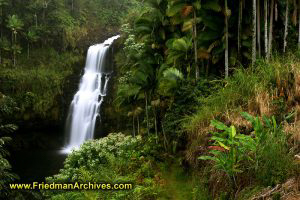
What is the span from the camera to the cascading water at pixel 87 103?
79.8 ft

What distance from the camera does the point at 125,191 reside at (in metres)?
8.20

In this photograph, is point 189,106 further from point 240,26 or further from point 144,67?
point 240,26

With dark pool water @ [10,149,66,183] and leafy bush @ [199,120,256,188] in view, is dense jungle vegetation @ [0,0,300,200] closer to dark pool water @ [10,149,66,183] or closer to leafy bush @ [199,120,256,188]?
leafy bush @ [199,120,256,188]

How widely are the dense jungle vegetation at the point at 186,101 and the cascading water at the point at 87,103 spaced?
871 millimetres

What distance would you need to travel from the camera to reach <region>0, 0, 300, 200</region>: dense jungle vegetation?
495 centimetres

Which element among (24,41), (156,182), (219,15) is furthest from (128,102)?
(24,41)

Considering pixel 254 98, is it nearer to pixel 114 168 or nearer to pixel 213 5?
pixel 114 168

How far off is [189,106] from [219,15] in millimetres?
4551

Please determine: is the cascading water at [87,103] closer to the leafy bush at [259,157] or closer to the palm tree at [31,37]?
the palm tree at [31,37]

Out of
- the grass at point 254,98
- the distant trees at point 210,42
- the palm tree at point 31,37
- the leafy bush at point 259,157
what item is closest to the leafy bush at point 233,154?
the leafy bush at point 259,157

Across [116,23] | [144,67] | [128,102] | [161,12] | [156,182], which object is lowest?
[156,182]

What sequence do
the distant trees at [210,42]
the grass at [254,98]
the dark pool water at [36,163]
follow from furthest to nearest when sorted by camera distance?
1. the dark pool water at [36,163]
2. the distant trees at [210,42]
3. the grass at [254,98]

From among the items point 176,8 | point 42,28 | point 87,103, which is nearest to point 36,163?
point 87,103

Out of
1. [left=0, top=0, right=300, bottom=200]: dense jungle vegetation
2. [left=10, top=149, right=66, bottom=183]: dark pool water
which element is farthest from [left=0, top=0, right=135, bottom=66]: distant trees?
[left=10, top=149, right=66, bottom=183]: dark pool water
